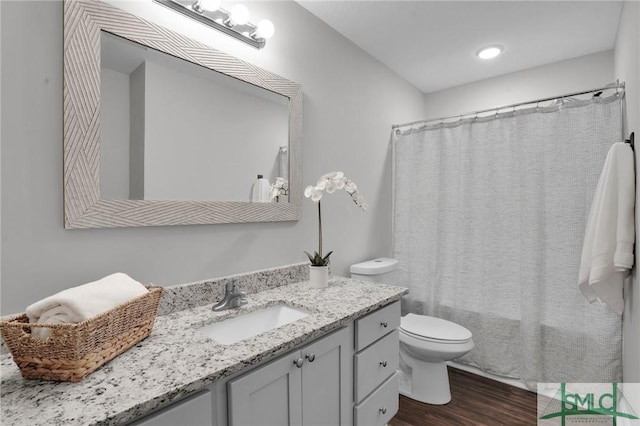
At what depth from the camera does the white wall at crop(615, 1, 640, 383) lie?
142 cm

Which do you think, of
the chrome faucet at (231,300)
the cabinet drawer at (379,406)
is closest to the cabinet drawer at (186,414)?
the chrome faucet at (231,300)

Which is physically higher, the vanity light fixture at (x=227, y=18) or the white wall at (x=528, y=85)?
the white wall at (x=528, y=85)

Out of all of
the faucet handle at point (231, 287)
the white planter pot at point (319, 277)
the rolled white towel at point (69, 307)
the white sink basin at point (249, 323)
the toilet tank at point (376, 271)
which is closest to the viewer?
the rolled white towel at point (69, 307)

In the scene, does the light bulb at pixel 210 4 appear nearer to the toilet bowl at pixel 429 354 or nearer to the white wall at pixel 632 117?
the white wall at pixel 632 117

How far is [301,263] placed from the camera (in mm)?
1848

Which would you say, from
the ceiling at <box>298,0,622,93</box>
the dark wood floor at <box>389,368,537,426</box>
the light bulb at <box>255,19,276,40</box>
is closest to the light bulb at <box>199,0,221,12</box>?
the light bulb at <box>255,19,276,40</box>

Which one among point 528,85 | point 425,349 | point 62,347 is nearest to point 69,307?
point 62,347

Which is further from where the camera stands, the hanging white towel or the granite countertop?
the hanging white towel

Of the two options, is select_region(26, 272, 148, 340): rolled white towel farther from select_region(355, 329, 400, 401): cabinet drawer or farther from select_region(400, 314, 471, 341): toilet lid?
select_region(400, 314, 471, 341): toilet lid

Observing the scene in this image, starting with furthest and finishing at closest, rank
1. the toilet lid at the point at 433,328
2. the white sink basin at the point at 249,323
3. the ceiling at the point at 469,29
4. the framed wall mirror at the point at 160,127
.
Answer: the toilet lid at the point at 433,328, the ceiling at the point at 469,29, the white sink basin at the point at 249,323, the framed wall mirror at the point at 160,127

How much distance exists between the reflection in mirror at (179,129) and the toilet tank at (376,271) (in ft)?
2.96

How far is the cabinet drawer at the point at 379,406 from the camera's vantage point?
1.38 meters

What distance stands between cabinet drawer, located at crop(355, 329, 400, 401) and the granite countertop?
0.26 metres

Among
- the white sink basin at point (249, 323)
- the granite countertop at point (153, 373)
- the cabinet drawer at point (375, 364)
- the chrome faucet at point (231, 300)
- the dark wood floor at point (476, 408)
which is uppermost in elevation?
the chrome faucet at point (231, 300)
